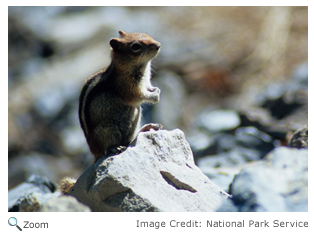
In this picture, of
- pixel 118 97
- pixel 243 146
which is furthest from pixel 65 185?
pixel 243 146

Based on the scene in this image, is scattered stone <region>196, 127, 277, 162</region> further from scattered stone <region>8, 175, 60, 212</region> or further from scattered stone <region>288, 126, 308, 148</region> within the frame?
scattered stone <region>8, 175, 60, 212</region>

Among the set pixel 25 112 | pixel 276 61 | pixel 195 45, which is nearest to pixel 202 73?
pixel 195 45

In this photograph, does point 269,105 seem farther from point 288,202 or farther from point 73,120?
point 73,120

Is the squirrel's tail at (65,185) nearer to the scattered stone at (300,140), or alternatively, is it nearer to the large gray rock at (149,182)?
the large gray rock at (149,182)

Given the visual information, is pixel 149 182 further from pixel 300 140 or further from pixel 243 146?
pixel 243 146

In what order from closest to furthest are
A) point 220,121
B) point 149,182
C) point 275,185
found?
Answer: point 275,185 → point 149,182 → point 220,121

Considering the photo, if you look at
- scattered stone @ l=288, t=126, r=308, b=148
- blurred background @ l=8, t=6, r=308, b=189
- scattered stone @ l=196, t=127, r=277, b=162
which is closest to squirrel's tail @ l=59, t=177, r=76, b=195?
scattered stone @ l=196, t=127, r=277, b=162
